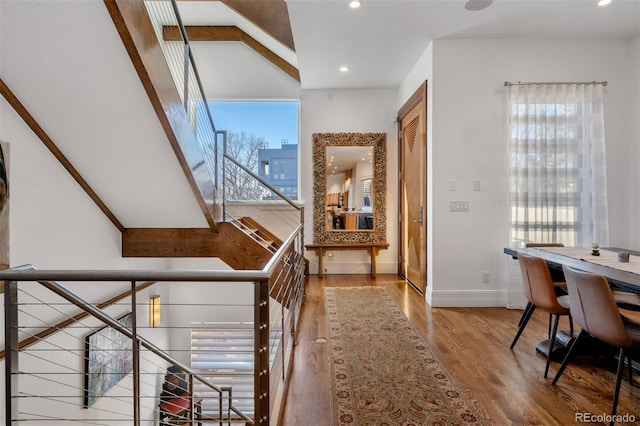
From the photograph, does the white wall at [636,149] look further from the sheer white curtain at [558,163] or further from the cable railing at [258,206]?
the cable railing at [258,206]

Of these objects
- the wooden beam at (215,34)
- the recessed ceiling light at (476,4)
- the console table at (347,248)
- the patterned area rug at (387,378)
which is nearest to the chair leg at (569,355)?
the patterned area rug at (387,378)

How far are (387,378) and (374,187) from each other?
12.2 ft

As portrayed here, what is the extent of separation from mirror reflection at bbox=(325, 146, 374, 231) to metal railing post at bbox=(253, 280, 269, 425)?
4222 mm

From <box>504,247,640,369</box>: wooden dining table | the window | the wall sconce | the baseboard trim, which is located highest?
the window

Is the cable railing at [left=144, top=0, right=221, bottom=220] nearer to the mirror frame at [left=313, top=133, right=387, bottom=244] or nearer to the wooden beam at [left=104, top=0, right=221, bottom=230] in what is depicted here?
the wooden beam at [left=104, top=0, right=221, bottom=230]

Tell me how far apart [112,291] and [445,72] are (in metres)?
4.34

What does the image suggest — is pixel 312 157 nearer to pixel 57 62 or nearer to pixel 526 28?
pixel 526 28

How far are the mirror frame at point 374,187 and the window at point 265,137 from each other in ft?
1.42

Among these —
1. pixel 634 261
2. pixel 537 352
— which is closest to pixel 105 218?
pixel 537 352

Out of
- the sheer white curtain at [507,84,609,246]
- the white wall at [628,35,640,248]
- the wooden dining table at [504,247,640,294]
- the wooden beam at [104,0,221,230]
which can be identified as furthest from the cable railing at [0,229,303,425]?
the white wall at [628,35,640,248]

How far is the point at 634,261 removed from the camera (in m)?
2.51

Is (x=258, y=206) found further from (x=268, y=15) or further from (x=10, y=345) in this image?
(x=10, y=345)

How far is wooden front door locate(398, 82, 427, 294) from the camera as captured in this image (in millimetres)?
4223

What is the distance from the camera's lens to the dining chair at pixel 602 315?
70.4 inches
